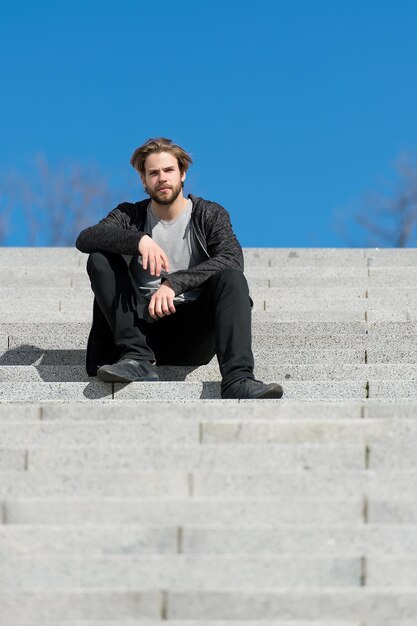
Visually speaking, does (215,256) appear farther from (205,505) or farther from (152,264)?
(205,505)

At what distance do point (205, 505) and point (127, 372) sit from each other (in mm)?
1173

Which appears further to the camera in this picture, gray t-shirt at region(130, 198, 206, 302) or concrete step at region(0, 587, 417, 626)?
gray t-shirt at region(130, 198, 206, 302)

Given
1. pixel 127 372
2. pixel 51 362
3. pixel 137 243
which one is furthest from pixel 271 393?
pixel 51 362

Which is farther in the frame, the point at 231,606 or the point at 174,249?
the point at 174,249

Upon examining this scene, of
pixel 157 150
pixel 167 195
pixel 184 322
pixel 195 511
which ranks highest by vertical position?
pixel 157 150

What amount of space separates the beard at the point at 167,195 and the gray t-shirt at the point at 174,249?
0.09m

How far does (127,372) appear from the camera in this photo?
4.77 m

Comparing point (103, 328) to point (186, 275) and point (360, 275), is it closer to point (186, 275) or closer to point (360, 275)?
point (186, 275)

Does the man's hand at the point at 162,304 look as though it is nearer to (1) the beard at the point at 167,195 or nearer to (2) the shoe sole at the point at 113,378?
(2) the shoe sole at the point at 113,378

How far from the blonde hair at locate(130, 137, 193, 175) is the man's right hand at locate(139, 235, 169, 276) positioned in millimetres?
382

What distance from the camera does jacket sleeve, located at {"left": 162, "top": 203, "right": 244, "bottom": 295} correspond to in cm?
490

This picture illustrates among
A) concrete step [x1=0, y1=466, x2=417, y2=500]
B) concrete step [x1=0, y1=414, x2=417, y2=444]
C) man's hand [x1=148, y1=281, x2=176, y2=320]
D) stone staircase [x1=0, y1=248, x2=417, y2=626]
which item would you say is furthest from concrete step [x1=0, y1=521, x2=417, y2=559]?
man's hand [x1=148, y1=281, x2=176, y2=320]

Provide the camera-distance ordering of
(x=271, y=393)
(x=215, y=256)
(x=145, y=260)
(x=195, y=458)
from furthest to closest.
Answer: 1. (x=215, y=256)
2. (x=145, y=260)
3. (x=271, y=393)
4. (x=195, y=458)

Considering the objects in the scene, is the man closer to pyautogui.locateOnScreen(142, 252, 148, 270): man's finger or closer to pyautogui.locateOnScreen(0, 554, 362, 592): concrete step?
pyautogui.locateOnScreen(142, 252, 148, 270): man's finger
